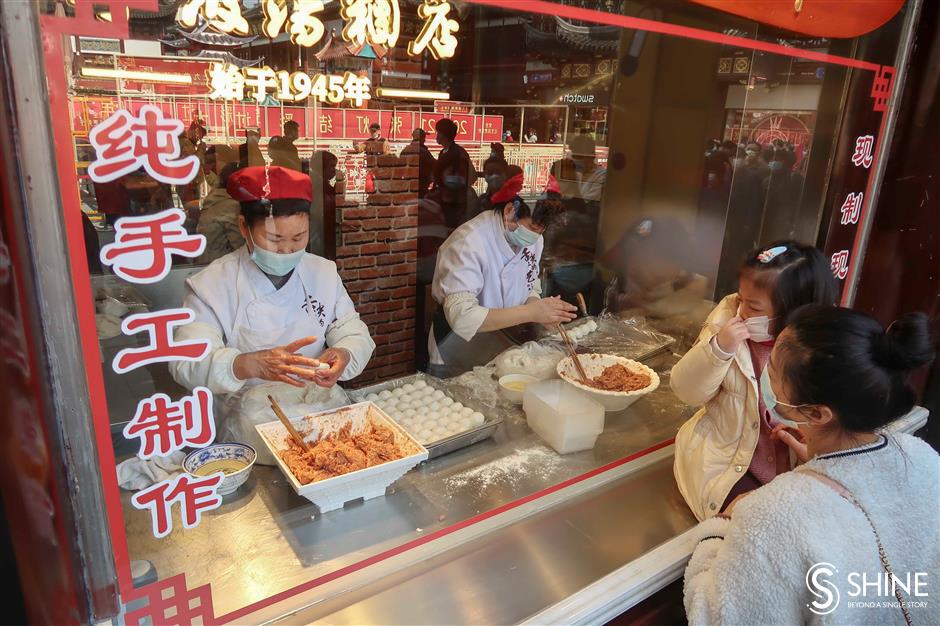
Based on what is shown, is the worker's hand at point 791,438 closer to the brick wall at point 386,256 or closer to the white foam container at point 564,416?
the white foam container at point 564,416

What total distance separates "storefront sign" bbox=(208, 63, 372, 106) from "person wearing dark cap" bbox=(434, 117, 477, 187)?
1.55 feet

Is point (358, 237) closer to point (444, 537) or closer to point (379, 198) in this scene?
point (379, 198)

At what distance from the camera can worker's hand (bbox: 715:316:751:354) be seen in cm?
177

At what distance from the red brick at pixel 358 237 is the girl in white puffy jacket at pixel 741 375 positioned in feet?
5.47

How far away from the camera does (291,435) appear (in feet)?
6.03

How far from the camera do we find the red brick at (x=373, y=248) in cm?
304

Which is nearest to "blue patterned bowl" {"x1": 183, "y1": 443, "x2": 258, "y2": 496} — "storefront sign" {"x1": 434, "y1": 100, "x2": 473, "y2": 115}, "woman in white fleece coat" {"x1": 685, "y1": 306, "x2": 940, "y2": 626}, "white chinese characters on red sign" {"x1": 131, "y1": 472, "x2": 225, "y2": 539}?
"white chinese characters on red sign" {"x1": 131, "y1": 472, "x2": 225, "y2": 539}

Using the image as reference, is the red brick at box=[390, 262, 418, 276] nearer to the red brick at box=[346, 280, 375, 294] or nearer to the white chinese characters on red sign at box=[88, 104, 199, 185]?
the red brick at box=[346, 280, 375, 294]

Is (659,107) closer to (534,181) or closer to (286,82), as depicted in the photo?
(534,181)

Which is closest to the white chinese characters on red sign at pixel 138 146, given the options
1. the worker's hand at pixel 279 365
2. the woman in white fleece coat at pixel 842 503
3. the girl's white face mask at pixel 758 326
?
the worker's hand at pixel 279 365

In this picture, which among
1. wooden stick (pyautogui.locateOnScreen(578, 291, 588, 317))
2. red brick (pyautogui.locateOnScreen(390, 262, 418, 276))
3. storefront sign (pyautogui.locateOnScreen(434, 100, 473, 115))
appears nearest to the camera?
storefront sign (pyautogui.locateOnScreen(434, 100, 473, 115))

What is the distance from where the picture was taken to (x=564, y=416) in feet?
7.15

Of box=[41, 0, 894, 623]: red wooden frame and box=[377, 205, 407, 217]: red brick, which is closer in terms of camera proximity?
box=[41, 0, 894, 623]: red wooden frame

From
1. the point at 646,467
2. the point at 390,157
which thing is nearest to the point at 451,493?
the point at 646,467
